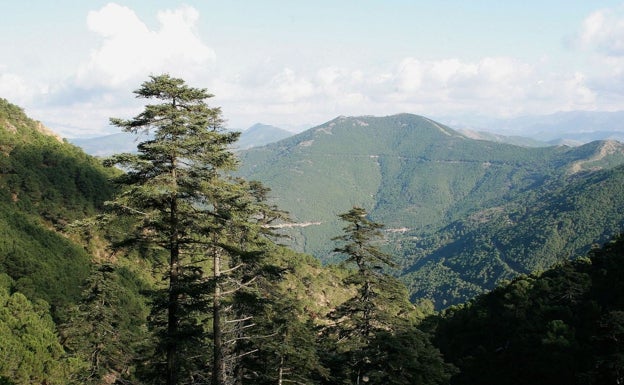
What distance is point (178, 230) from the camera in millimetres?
15500

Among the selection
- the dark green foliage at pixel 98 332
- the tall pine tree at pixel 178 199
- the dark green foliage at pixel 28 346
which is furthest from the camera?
the dark green foliage at pixel 28 346

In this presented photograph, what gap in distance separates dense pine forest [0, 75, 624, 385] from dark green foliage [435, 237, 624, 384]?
19cm

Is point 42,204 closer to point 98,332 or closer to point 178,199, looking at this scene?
point 98,332

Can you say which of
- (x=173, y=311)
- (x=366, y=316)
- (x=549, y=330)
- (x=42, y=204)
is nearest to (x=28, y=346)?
(x=366, y=316)

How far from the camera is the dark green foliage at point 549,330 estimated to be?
112ft

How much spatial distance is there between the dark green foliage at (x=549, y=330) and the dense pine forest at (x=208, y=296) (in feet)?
0.62

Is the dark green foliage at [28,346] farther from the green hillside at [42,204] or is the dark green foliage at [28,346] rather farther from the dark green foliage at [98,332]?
the green hillside at [42,204]

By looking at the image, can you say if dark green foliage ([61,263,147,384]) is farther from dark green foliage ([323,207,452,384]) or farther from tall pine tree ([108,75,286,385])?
tall pine tree ([108,75,286,385])

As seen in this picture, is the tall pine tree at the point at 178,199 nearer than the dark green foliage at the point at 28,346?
Yes

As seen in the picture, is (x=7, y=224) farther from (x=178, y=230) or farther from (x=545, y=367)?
(x=545, y=367)

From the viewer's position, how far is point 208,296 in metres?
15.8

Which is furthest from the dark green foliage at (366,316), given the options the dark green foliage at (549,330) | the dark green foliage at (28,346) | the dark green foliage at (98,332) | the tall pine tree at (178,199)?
the dark green foliage at (28,346)

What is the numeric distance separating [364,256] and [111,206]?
16738mm

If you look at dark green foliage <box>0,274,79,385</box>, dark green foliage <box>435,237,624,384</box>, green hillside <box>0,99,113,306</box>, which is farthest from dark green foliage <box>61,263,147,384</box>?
dark green foliage <box>435,237,624,384</box>
